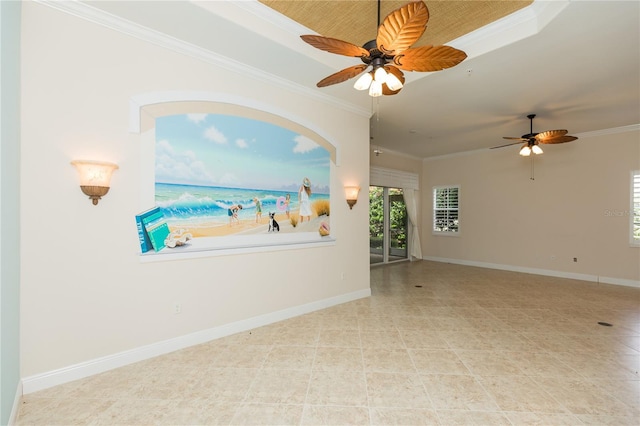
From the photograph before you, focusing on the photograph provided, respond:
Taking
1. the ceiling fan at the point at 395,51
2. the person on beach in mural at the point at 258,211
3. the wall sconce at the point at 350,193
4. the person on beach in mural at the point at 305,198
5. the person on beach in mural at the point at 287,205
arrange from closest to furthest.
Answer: the ceiling fan at the point at 395,51
the person on beach in mural at the point at 258,211
the person on beach in mural at the point at 287,205
the person on beach in mural at the point at 305,198
the wall sconce at the point at 350,193

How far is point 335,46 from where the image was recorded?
2.04 meters

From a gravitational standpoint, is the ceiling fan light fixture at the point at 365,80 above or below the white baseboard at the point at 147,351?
above

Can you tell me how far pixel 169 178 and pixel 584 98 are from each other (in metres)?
5.90

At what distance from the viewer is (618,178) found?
562 cm

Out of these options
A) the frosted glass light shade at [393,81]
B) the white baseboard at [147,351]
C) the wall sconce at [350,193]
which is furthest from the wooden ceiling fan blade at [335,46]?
the white baseboard at [147,351]

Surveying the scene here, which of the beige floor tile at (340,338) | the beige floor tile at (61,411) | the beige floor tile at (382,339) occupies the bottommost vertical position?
the beige floor tile at (382,339)

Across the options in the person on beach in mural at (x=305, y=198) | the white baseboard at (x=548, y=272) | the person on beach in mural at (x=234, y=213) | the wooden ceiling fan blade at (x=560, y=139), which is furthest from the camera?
the white baseboard at (x=548, y=272)

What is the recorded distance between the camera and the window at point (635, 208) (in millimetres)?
5430

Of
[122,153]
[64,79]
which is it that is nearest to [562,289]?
[122,153]

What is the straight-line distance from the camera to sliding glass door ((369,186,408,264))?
7.67 metres

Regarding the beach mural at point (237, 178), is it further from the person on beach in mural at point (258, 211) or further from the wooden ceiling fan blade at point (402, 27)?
the wooden ceiling fan blade at point (402, 27)

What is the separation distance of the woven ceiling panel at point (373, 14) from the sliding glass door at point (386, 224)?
4869 millimetres

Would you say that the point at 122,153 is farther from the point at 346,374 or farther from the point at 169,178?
the point at 346,374

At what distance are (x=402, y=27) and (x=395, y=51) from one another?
34 centimetres
